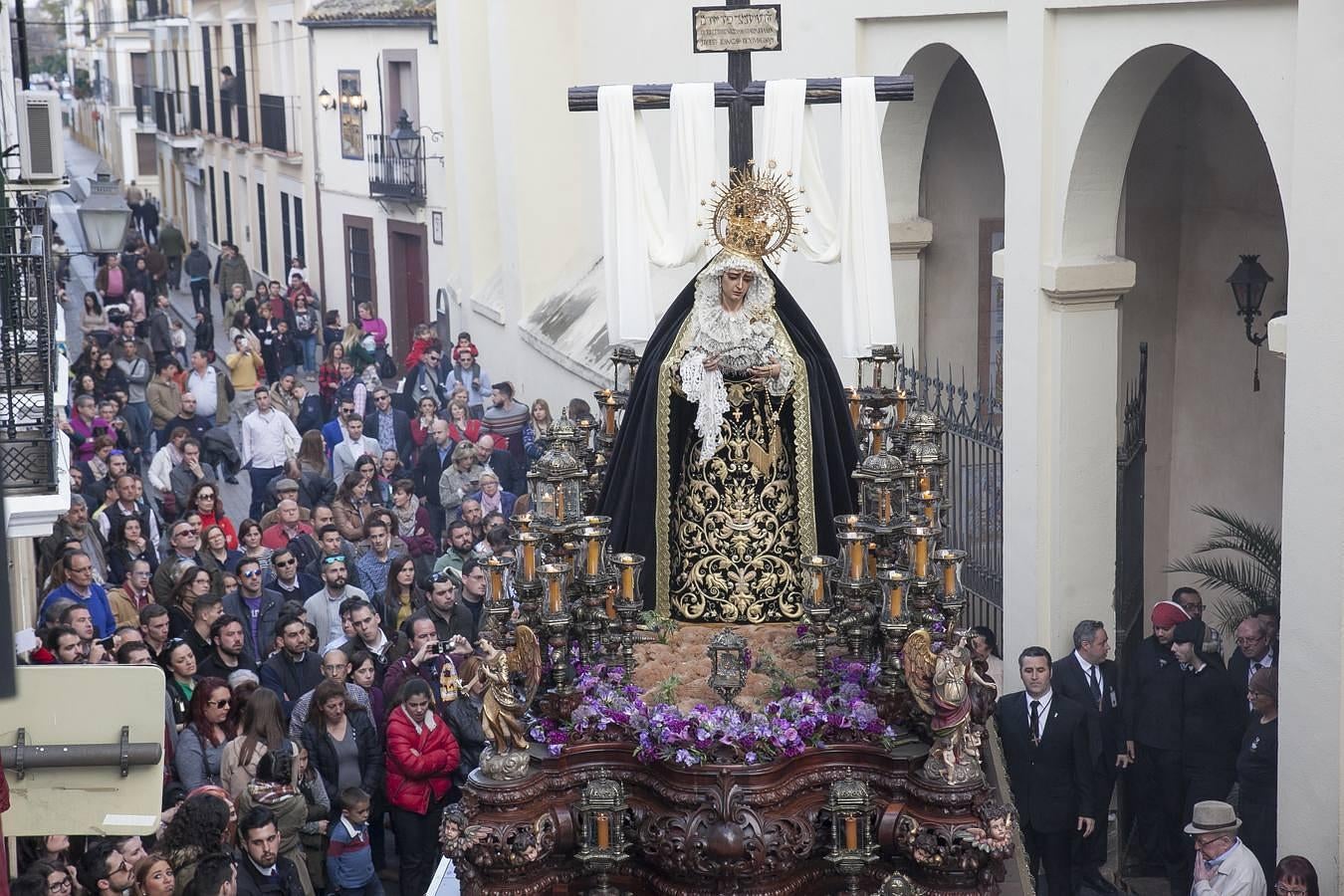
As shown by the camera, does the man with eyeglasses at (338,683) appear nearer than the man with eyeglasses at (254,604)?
Yes

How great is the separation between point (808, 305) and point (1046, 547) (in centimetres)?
311

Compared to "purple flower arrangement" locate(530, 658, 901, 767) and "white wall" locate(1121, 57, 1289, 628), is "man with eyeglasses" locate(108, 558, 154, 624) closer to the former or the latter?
"purple flower arrangement" locate(530, 658, 901, 767)

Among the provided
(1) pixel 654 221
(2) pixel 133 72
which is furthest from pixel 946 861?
(2) pixel 133 72

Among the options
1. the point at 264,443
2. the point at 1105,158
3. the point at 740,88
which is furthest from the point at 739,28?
the point at 264,443

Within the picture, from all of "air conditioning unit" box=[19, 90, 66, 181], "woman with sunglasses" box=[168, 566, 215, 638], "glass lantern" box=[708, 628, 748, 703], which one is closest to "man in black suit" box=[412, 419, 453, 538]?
"air conditioning unit" box=[19, 90, 66, 181]

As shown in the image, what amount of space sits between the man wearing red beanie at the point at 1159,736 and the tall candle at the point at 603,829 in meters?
3.58

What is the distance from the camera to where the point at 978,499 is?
1134 centimetres

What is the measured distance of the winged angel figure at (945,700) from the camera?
6402mm

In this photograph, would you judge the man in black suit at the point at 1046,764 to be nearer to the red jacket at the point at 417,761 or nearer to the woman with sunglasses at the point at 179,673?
the red jacket at the point at 417,761

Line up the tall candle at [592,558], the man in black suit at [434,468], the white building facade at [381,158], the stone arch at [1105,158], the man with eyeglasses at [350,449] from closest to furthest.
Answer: the tall candle at [592,558] < the stone arch at [1105,158] < the man in black suit at [434,468] < the man with eyeglasses at [350,449] < the white building facade at [381,158]

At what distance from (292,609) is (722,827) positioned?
357 cm

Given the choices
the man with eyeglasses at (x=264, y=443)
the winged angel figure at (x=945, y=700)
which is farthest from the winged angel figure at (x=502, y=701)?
the man with eyeglasses at (x=264, y=443)

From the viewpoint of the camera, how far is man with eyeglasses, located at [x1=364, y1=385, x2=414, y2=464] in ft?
48.2

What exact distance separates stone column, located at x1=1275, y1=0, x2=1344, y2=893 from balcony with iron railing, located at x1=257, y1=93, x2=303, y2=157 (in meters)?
22.7
